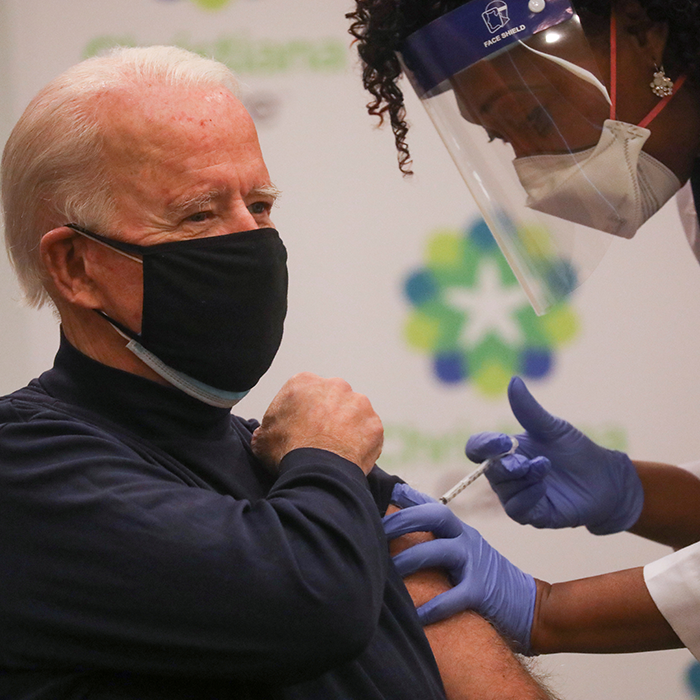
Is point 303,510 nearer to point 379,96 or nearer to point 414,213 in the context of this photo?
point 379,96

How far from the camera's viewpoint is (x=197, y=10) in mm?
2320

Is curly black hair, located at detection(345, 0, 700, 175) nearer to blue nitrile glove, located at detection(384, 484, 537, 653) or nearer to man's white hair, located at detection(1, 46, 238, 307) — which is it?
man's white hair, located at detection(1, 46, 238, 307)

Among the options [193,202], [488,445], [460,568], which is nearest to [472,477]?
[488,445]

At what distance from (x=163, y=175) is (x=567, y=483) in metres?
1.36

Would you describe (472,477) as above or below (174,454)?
below

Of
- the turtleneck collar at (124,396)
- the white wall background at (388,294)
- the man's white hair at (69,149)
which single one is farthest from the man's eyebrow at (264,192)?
the white wall background at (388,294)

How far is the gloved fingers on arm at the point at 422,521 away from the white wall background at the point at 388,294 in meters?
1.06

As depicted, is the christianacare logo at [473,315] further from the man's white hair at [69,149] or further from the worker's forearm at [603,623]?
the man's white hair at [69,149]

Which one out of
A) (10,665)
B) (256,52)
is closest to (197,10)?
(256,52)

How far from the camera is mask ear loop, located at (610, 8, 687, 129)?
4.64 feet

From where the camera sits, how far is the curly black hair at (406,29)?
138cm

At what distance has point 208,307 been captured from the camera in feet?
3.36

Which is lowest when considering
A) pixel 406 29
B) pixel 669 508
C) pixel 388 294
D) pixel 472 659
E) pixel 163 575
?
pixel 669 508

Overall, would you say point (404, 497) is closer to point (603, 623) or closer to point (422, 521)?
point (422, 521)
